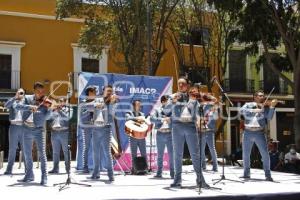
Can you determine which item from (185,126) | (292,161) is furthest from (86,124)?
(292,161)

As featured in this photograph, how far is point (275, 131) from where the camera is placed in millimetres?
37875

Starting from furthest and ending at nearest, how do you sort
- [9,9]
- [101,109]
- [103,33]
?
[9,9] → [103,33] → [101,109]

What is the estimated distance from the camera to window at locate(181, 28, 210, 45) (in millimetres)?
30469

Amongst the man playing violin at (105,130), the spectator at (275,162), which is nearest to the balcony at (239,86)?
the spectator at (275,162)

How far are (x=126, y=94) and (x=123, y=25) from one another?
1107 cm

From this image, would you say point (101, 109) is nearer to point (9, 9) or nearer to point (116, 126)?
point (116, 126)

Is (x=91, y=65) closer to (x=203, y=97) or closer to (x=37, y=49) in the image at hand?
(x=37, y=49)

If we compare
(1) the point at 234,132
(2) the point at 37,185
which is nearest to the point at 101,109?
(2) the point at 37,185

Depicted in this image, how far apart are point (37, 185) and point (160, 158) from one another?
3.38 meters

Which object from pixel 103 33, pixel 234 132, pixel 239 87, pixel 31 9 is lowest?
pixel 234 132

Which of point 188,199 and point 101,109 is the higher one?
point 101,109

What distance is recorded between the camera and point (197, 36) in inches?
1247

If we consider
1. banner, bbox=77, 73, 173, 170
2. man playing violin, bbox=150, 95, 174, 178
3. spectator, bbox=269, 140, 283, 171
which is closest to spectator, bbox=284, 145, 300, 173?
spectator, bbox=269, 140, 283, 171

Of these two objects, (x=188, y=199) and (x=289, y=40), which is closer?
(x=188, y=199)
